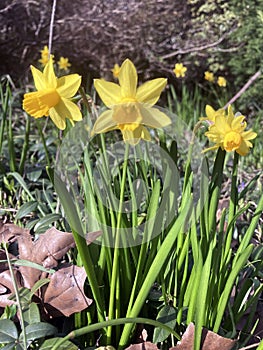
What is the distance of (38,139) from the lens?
7.98 feet

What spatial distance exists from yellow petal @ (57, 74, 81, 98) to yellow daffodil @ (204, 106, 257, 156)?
22 centimetres

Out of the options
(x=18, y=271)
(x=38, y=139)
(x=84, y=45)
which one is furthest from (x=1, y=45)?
(x=18, y=271)

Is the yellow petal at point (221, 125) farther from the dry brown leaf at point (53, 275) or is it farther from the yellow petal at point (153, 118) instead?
the dry brown leaf at point (53, 275)

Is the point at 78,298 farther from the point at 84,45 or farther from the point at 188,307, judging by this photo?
the point at 84,45

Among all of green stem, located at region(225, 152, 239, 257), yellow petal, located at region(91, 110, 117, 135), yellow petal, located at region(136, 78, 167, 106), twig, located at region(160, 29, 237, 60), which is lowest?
green stem, located at region(225, 152, 239, 257)

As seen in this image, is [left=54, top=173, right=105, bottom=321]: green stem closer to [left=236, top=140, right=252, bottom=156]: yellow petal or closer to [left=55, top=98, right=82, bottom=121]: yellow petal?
[left=55, top=98, right=82, bottom=121]: yellow petal

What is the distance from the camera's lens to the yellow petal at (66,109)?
0.77m

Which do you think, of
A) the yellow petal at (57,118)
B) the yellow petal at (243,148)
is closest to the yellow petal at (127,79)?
the yellow petal at (57,118)

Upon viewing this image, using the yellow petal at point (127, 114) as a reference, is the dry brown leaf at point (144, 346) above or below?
below

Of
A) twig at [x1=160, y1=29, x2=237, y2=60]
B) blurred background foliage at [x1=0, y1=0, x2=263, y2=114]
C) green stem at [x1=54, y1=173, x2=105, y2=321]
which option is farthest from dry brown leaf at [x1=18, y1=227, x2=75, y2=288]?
twig at [x1=160, y1=29, x2=237, y2=60]

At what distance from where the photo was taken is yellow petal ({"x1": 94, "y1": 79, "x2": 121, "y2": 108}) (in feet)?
2.38

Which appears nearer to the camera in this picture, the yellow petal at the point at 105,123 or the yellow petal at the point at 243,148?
the yellow petal at the point at 105,123

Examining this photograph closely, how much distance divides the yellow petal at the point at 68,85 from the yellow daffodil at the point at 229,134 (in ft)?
0.72

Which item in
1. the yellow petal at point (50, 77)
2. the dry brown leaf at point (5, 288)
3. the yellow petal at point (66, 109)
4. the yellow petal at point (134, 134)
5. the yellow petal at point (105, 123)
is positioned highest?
the yellow petal at point (50, 77)
